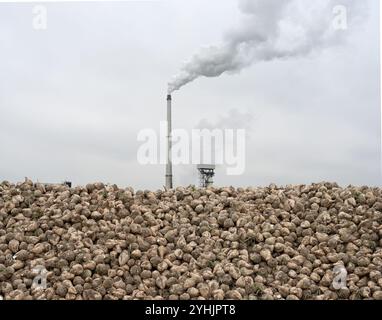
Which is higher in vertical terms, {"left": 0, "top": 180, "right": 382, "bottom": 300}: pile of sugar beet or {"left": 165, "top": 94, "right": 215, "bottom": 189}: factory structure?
{"left": 165, "top": 94, "right": 215, "bottom": 189}: factory structure

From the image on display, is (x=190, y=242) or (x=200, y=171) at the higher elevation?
(x=200, y=171)

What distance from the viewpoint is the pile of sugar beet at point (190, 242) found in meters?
5.98

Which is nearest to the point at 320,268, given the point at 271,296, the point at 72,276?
the point at 271,296

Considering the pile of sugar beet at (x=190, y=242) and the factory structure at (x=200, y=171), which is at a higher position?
the factory structure at (x=200, y=171)

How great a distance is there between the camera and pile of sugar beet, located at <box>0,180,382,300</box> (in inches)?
236

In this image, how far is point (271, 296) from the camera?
588 cm

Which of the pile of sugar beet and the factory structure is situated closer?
the pile of sugar beet

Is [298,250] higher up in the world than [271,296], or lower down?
higher up

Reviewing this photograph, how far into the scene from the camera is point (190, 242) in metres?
6.52

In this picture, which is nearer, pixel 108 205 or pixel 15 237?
pixel 15 237

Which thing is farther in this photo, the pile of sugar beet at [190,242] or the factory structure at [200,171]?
the factory structure at [200,171]

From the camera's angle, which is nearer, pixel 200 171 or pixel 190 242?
pixel 190 242
